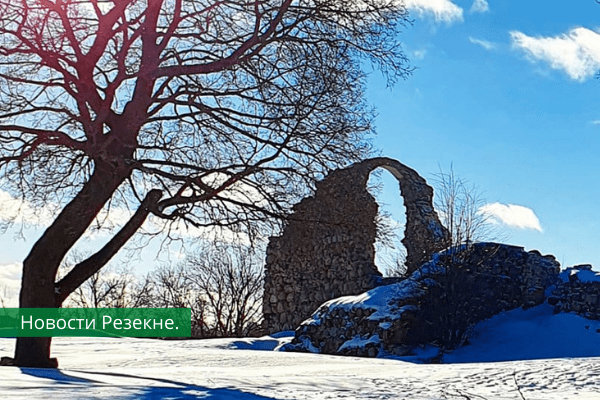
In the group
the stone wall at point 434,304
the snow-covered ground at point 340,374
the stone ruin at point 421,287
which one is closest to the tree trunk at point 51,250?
the snow-covered ground at point 340,374

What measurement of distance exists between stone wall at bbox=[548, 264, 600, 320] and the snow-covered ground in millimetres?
286

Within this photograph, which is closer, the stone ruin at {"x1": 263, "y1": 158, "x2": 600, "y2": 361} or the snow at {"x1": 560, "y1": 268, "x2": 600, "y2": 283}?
the stone ruin at {"x1": 263, "y1": 158, "x2": 600, "y2": 361}

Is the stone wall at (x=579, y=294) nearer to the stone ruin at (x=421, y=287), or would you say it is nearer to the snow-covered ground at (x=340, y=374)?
the stone ruin at (x=421, y=287)

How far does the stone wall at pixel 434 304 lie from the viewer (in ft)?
41.6

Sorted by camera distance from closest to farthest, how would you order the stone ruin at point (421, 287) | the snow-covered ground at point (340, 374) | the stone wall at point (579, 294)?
the snow-covered ground at point (340, 374), the stone ruin at point (421, 287), the stone wall at point (579, 294)

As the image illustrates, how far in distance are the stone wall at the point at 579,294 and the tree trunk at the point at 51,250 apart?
9102 millimetres

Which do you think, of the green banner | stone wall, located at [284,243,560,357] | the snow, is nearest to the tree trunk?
stone wall, located at [284,243,560,357]

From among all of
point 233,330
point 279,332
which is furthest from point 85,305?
point 279,332

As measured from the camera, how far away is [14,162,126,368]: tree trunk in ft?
29.1

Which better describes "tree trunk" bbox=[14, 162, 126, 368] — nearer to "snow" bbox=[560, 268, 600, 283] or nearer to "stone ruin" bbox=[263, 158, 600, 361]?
"stone ruin" bbox=[263, 158, 600, 361]

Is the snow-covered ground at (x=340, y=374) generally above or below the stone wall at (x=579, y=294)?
below

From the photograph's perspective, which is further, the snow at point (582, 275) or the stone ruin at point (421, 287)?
the snow at point (582, 275)

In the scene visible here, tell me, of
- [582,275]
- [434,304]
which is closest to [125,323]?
[434,304]

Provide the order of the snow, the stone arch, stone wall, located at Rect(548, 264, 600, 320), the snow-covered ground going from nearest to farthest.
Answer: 1. the snow-covered ground
2. stone wall, located at Rect(548, 264, 600, 320)
3. the snow
4. the stone arch
